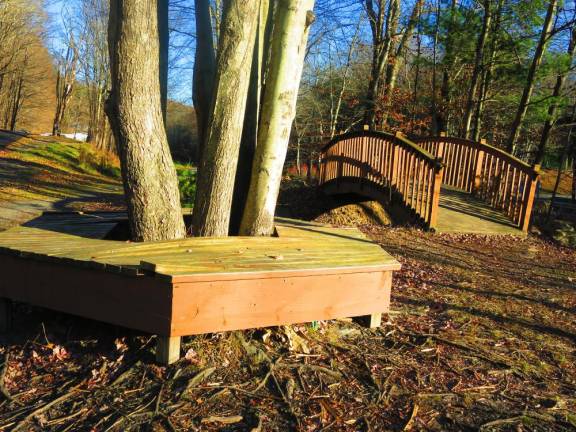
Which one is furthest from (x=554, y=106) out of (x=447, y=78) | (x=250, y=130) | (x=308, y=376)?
(x=308, y=376)

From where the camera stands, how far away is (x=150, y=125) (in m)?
4.18

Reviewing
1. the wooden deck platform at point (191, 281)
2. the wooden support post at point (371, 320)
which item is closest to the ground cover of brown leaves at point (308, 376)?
the wooden support post at point (371, 320)

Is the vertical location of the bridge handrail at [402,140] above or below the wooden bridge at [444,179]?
above

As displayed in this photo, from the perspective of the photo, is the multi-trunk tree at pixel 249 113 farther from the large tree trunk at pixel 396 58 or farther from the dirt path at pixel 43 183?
the large tree trunk at pixel 396 58

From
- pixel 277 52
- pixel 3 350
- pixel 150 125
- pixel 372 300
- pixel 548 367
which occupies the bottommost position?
pixel 3 350

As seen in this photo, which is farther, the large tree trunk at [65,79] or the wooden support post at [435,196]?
the large tree trunk at [65,79]

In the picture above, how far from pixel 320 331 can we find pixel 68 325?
195 centimetres

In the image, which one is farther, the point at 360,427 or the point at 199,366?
the point at 199,366

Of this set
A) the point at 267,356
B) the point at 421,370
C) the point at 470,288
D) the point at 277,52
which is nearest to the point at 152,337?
the point at 267,356

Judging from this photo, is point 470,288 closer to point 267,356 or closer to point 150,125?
point 267,356

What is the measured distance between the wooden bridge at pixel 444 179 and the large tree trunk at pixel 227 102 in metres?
6.88

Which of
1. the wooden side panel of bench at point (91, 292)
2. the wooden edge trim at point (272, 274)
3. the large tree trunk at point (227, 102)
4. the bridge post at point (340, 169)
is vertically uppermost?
the large tree trunk at point (227, 102)

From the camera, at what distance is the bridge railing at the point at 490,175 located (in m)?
11.9

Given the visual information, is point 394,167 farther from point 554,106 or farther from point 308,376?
point 308,376
